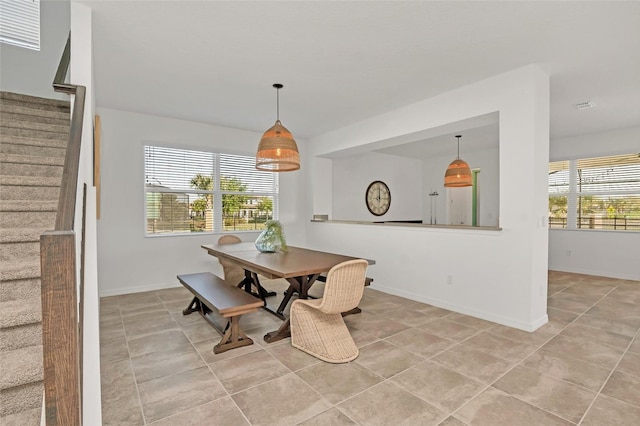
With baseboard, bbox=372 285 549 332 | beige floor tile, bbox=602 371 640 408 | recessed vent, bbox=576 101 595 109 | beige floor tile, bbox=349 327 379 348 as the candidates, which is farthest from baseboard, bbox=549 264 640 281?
beige floor tile, bbox=349 327 379 348

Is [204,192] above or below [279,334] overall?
above

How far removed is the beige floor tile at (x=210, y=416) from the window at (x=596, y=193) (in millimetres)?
6715

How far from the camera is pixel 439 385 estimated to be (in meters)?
2.21

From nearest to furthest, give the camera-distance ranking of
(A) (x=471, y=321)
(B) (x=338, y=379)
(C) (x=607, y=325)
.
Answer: (B) (x=338, y=379) < (C) (x=607, y=325) < (A) (x=471, y=321)

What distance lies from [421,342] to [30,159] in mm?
3535

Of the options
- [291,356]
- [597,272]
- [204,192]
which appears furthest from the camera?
[597,272]

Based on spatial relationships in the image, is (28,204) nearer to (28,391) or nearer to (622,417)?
(28,391)

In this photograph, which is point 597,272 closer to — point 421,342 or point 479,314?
point 479,314

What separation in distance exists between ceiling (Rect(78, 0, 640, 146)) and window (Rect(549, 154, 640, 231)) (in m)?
1.64

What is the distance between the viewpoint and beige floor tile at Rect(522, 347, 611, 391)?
2270 mm

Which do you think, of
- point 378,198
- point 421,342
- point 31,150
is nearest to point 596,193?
point 378,198

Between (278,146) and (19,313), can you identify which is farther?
(278,146)

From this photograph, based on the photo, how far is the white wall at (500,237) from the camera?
3.19 meters

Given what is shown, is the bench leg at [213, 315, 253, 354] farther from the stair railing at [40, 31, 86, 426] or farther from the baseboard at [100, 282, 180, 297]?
the baseboard at [100, 282, 180, 297]
